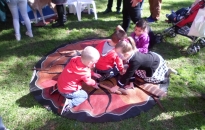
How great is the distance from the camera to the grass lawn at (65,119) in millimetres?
2791

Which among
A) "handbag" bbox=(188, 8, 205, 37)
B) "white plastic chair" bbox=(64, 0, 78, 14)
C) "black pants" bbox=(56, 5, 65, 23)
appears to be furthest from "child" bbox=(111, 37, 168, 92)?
"white plastic chair" bbox=(64, 0, 78, 14)

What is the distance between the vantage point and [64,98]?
10.1 ft

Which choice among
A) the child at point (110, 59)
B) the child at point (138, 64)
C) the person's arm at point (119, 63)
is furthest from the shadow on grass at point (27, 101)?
the person's arm at point (119, 63)

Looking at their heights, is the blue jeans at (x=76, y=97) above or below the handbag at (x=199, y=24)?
below

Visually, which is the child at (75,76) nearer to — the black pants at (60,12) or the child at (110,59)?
the child at (110,59)

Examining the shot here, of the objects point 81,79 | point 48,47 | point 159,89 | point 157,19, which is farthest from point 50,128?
point 157,19

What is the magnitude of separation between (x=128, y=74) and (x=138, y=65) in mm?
200

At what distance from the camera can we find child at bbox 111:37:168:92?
2.95m

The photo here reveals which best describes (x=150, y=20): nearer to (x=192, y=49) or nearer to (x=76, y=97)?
(x=192, y=49)

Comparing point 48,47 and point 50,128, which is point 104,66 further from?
point 48,47

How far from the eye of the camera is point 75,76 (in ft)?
9.41

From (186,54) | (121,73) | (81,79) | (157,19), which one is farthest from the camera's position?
(157,19)

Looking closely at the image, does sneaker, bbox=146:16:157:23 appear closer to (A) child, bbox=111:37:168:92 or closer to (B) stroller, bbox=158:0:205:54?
(B) stroller, bbox=158:0:205:54

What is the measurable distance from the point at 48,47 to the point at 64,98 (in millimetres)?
1637
